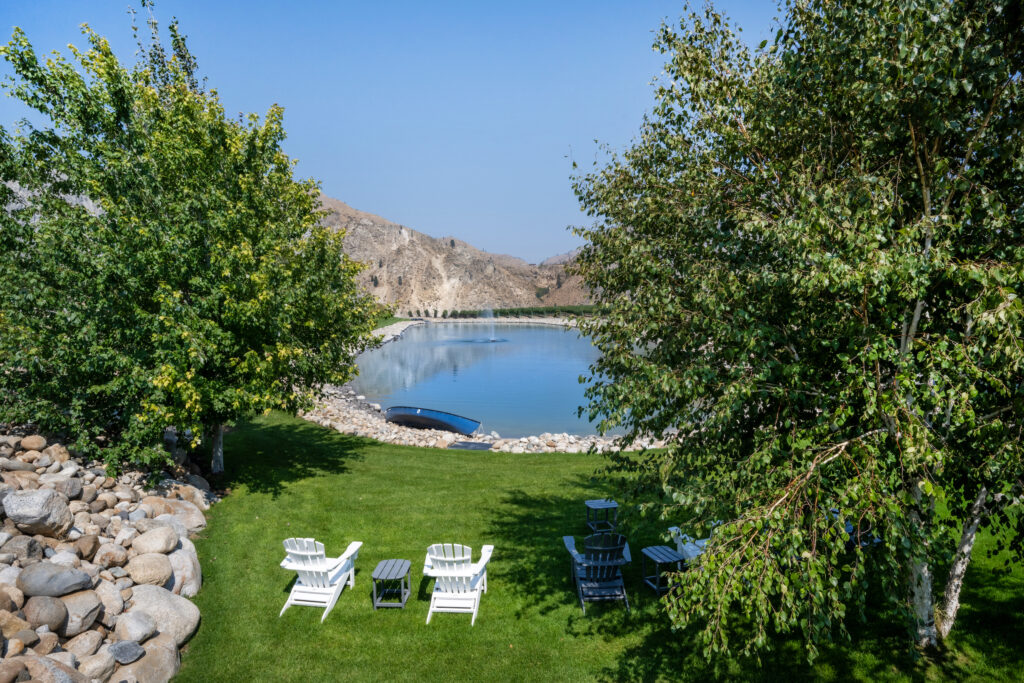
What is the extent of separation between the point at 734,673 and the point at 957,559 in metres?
3.17

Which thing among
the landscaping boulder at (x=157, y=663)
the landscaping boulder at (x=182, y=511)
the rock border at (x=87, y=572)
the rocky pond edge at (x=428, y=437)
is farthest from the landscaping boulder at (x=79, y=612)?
the rocky pond edge at (x=428, y=437)

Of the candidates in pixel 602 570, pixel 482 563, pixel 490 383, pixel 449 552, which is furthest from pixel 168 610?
pixel 490 383

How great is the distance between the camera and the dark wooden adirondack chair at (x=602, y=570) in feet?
29.2

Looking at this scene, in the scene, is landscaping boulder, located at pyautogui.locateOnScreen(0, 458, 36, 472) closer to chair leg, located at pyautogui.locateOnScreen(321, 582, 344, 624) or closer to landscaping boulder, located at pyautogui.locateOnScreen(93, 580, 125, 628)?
landscaping boulder, located at pyautogui.locateOnScreen(93, 580, 125, 628)

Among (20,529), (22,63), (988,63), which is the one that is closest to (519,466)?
(20,529)

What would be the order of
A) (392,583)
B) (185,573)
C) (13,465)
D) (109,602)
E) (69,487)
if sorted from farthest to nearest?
1. (13,465)
2. (69,487)
3. (392,583)
4. (185,573)
5. (109,602)

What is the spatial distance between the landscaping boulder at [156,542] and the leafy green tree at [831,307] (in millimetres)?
8300

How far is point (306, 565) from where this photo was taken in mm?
9234

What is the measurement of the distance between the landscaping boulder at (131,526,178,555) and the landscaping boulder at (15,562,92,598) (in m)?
1.69

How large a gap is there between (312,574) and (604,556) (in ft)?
16.2

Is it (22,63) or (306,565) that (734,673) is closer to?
(306,565)

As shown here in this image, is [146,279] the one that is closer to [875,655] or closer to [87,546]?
[87,546]

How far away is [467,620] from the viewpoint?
8.94 meters

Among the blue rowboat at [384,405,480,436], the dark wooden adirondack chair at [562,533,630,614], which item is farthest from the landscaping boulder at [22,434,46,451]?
the blue rowboat at [384,405,480,436]
